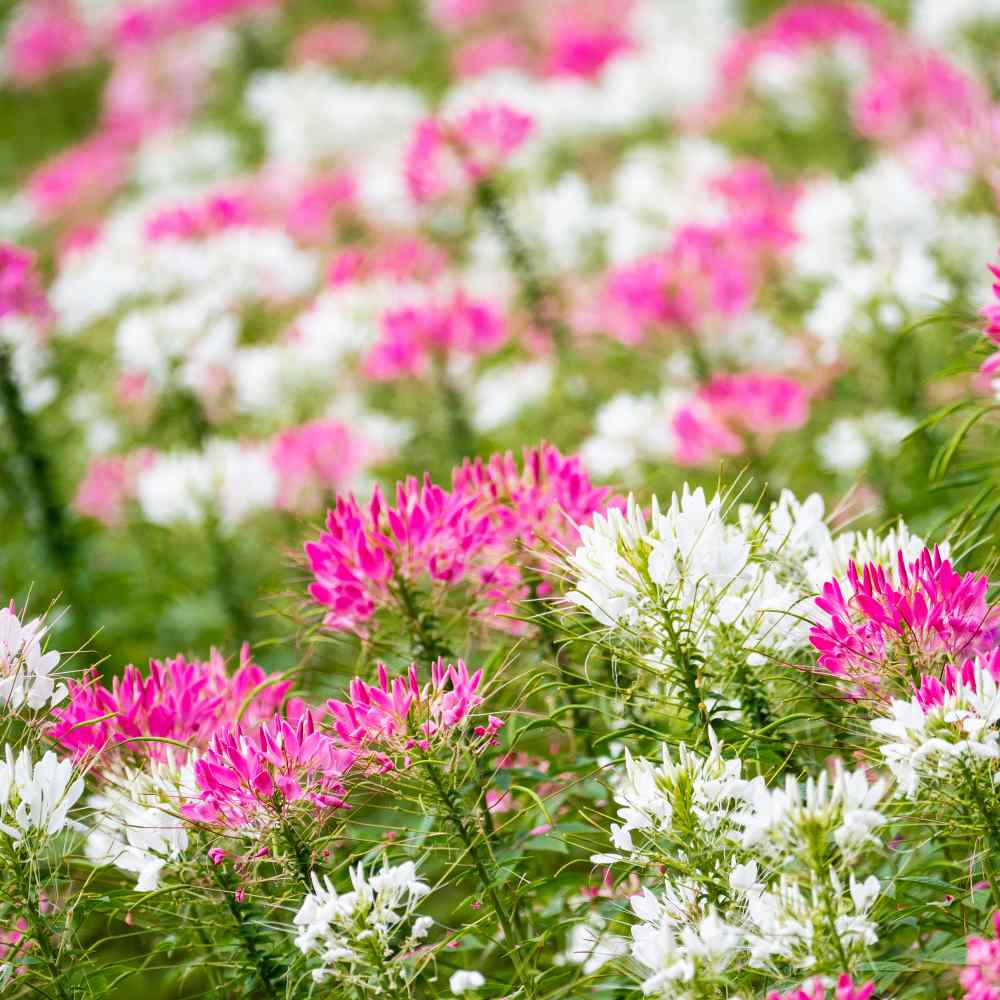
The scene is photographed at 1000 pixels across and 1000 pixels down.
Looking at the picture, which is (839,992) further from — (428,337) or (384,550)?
(428,337)

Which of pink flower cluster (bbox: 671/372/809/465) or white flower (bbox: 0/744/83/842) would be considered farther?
pink flower cluster (bbox: 671/372/809/465)

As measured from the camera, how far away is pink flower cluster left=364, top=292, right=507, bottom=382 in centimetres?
366

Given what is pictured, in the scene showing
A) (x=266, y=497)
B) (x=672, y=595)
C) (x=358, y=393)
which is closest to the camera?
(x=672, y=595)

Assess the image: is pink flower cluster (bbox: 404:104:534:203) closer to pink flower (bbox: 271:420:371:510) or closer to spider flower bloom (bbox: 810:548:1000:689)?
pink flower (bbox: 271:420:371:510)

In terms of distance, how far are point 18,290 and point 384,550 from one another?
2.19 meters

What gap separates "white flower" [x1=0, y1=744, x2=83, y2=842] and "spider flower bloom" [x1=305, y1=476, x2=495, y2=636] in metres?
0.49

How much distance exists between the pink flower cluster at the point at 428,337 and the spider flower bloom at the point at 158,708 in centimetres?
174

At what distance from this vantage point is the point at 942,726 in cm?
146

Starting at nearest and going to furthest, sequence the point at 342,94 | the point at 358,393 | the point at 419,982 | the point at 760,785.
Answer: the point at 760,785
the point at 419,982
the point at 358,393
the point at 342,94

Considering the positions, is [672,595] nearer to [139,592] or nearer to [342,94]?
[139,592]

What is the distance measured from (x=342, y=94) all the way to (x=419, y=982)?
20.5 feet

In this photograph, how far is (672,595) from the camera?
1.64m

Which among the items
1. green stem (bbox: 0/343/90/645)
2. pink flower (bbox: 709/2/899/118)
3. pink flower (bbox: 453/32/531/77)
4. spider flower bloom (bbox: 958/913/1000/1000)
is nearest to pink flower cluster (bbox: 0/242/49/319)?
green stem (bbox: 0/343/90/645)

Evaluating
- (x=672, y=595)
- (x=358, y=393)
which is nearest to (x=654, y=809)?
(x=672, y=595)
